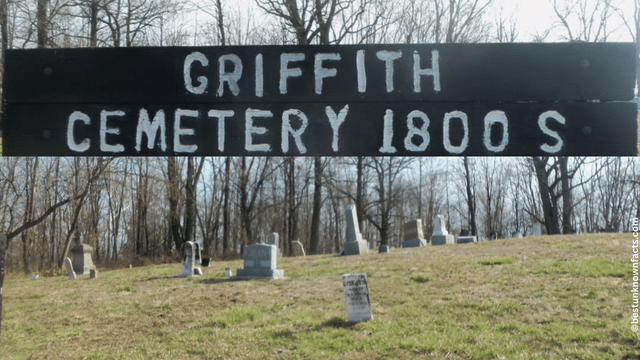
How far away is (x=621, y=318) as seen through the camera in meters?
8.96

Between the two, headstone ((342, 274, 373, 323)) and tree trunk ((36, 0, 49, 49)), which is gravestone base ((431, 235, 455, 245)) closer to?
headstone ((342, 274, 373, 323))

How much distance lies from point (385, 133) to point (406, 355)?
662cm

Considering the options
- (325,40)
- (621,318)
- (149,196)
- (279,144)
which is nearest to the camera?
(279,144)

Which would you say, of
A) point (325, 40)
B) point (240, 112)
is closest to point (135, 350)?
point (240, 112)

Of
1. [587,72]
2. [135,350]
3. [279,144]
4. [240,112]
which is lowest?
[135,350]

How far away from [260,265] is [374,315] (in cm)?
683

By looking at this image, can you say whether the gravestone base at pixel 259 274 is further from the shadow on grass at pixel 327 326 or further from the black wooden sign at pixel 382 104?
the black wooden sign at pixel 382 104

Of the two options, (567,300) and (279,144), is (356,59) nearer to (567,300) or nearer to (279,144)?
(279,144)

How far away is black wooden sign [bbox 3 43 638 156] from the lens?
2.35 metres

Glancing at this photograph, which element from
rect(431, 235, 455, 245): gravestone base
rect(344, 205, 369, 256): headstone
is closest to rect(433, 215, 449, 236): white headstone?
rect(431, 235, 455, 245): gravestone base

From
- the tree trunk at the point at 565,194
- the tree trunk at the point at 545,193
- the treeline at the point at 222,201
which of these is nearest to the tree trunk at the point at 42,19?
the treeline at the point at 222,201

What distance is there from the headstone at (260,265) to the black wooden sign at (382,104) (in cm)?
1426

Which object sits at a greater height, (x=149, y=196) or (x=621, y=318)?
(x=149, y=196)

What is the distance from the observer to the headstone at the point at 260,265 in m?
16.4
